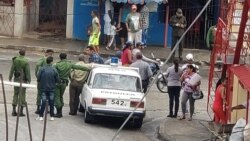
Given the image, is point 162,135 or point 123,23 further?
point 123,23

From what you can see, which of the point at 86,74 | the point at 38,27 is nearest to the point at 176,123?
the point at 86,74

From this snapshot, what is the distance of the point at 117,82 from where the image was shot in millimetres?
18422

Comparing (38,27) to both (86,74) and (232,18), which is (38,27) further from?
(232,18)

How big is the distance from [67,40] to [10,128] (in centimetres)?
1468

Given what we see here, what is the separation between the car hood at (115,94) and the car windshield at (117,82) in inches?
11.8

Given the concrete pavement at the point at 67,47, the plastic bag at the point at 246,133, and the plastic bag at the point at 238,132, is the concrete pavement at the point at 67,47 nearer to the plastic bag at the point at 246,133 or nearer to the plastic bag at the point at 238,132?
the plastic bag at the point at 238,132

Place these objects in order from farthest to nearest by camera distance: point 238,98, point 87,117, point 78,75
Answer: point 78,75 < point 87,117 < point 238,98

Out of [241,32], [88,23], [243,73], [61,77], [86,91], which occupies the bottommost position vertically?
[86,91]

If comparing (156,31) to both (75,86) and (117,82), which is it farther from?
(117,82)

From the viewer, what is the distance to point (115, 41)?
3070cm

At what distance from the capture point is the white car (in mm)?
17500

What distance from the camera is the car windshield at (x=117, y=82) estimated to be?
1827 centimetres

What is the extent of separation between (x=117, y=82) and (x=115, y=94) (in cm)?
80

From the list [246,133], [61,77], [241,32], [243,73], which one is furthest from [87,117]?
[246,133]
